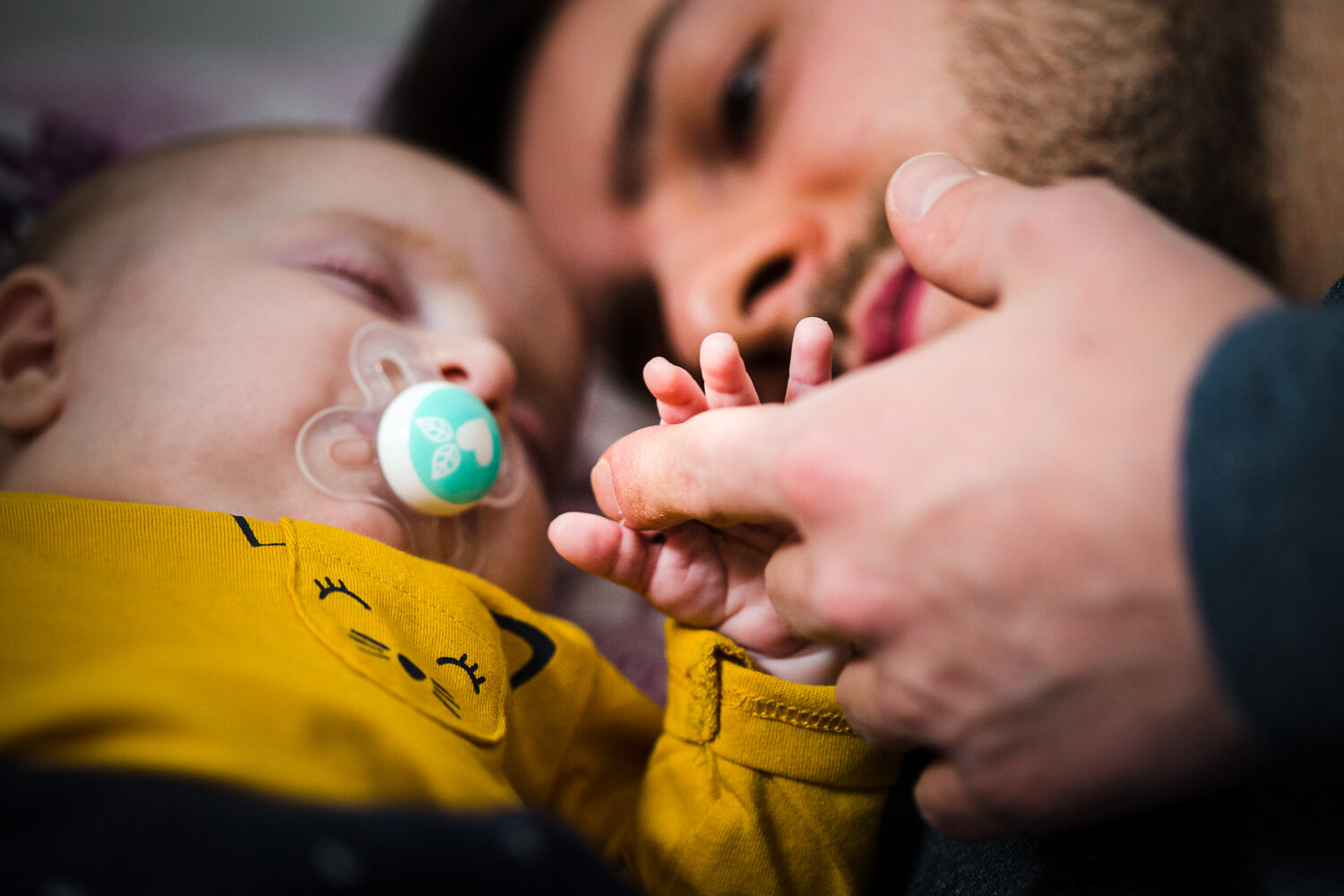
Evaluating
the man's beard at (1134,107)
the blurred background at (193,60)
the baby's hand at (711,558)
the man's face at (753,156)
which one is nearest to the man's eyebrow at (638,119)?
the man's face at (753,156)

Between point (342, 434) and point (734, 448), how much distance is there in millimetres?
450

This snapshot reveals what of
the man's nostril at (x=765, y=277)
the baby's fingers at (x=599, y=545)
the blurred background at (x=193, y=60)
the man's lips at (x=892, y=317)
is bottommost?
the man's lips at (x=892, y=317)

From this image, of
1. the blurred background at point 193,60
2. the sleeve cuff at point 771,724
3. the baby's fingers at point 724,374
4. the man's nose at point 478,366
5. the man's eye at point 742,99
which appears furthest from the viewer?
the blurred background at point 193,60

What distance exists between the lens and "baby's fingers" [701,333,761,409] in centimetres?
53

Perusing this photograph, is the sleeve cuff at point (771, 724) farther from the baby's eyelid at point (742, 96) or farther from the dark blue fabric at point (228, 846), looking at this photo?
the baby's eyelid at point (742, 96)

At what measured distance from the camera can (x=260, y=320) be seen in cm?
75

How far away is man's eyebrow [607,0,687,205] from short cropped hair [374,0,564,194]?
40 centimetres

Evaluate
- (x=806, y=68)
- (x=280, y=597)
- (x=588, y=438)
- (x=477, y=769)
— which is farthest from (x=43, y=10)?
(x=477, y=769)

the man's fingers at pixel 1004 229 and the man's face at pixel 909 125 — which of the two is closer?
the man's fingers at pixel 1004 229

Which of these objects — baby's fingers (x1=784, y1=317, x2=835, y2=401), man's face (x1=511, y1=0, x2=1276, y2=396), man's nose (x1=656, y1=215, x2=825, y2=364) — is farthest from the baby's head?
baby's fingers (x1=784, y1=317, x2=835, y2=401)

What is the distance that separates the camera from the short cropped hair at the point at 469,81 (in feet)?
4.99

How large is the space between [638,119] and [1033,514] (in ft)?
3.29

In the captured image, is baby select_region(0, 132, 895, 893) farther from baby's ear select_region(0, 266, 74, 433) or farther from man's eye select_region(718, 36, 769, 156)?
man's eye select_region(718, 36, 769, 156)

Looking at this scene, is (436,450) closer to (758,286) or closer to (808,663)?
(808,663)
